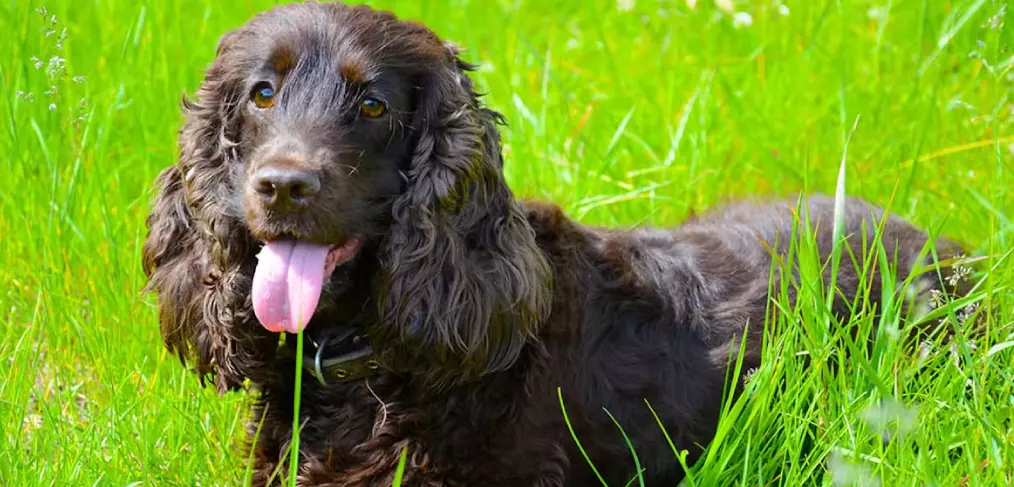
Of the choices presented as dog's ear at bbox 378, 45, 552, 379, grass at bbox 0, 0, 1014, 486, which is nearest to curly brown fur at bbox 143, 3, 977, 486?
dog's ear at bbox 378, 45, 552, 379

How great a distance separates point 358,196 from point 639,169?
94.4 inches

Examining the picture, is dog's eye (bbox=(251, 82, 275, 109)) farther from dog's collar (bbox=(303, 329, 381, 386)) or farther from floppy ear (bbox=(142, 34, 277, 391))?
dog's collar (bbox=(303, 329, 381, 386))

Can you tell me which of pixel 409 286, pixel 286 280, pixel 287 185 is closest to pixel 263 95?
pixel 287 185

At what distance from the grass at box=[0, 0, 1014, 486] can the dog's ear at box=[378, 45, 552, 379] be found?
0.52 metres

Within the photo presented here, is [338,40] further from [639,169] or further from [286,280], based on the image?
[639,169]

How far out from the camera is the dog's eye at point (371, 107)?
2.83 metres

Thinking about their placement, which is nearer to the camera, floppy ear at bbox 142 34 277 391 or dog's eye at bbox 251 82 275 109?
dog's eye at bbox 251 82 275 109

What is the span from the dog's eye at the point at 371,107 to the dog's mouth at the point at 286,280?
348 millimetres

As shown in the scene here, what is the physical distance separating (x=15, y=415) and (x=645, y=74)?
3507 mm

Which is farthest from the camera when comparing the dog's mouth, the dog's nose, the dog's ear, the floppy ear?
the floppy ear

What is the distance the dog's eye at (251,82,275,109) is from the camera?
287cm

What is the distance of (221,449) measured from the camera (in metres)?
3.26

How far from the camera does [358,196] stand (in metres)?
2.78

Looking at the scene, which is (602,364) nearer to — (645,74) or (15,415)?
(15,415)
